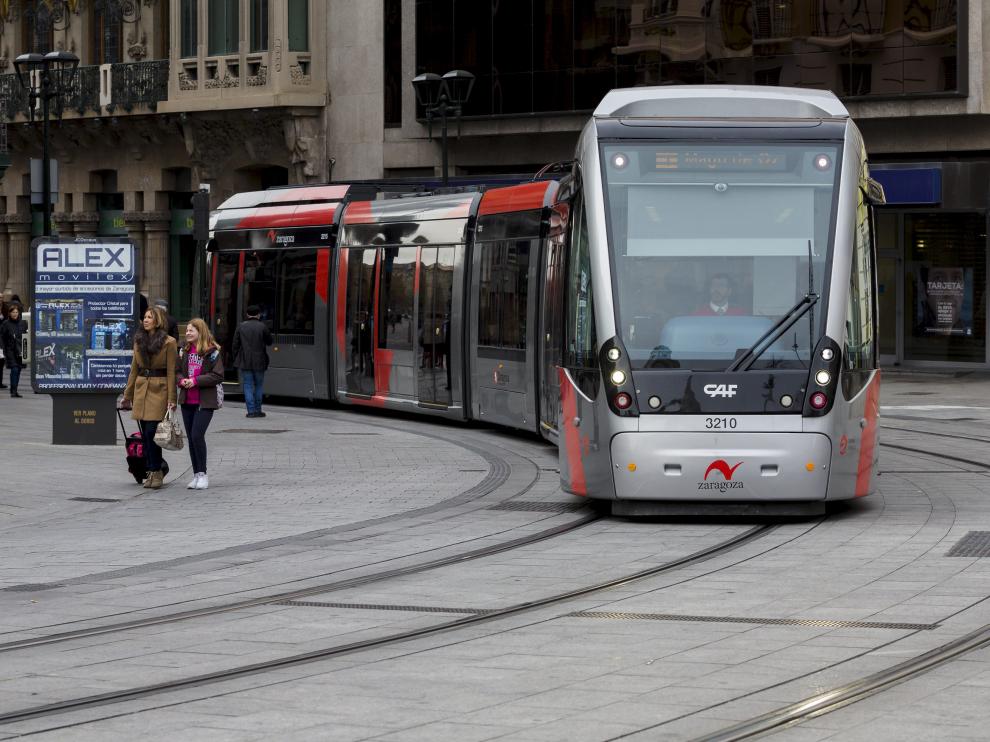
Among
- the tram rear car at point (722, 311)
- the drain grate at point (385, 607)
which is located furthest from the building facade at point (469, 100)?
the drain grate at point (385, 607)

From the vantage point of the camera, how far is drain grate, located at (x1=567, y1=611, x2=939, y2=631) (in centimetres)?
868

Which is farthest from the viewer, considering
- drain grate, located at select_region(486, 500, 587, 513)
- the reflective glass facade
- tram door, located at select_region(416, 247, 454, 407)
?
the reflective glass facade

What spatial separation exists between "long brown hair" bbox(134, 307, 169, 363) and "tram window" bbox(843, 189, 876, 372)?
19.5 feet

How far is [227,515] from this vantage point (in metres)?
14.2

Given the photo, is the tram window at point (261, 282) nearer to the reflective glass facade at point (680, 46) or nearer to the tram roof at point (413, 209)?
the tram roof at point (413, 209)

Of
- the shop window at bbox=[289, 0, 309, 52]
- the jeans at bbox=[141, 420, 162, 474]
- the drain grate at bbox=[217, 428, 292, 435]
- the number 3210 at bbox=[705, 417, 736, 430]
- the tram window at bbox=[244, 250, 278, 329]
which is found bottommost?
the drain grate at bbox=[217, 428, 292, 435]

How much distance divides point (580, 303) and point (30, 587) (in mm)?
4541

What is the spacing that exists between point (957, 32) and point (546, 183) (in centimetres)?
1683

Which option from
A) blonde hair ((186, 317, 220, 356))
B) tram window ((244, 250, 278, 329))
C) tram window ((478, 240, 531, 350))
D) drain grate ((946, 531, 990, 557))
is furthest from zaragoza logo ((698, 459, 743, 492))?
tram window ((244, 250, 278, 329))

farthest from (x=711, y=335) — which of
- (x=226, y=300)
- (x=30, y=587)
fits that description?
(x=226, y=300)

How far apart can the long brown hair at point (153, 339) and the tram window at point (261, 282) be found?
417 inches

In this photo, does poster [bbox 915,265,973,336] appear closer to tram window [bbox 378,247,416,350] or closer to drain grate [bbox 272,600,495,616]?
tram window [bbox 378,247,416,350]

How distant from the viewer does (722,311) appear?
12984mm

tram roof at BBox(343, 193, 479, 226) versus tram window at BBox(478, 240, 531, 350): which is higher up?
tram roof at BBox(343, 193, 479, 226)
